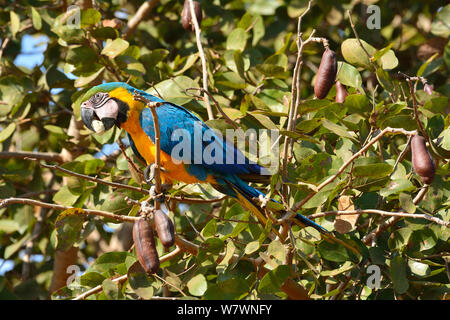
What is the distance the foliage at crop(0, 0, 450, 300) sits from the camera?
2.39m

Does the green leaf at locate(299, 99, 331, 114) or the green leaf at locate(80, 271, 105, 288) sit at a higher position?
the green leaf at locate(299, 99, 331, 114)

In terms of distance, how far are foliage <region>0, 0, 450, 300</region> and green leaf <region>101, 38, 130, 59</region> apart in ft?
0.03

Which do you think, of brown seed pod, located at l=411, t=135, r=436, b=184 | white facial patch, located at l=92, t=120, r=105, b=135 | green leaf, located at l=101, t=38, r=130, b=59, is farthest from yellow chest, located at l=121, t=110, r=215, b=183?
brown seed pod, located at l=411, t=135, r=436, b=184

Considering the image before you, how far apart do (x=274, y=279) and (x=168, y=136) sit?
0.98m

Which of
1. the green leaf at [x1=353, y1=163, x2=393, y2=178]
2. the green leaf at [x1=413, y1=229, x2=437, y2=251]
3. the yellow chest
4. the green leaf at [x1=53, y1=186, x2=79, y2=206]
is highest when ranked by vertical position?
the green leaf at [x1=353, y1=163, x2=393, y2=178]

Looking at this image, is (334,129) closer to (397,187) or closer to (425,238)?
(397,187)

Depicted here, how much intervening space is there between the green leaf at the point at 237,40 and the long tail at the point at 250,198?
0.95 metres

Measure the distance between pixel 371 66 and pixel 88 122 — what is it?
4.43 ft

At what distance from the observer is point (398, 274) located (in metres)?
2.33

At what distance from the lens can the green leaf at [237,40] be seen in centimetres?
334

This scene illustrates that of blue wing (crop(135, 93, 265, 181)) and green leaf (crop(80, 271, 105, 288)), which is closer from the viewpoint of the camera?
green leaf (crop(80, 271, 105, 288))

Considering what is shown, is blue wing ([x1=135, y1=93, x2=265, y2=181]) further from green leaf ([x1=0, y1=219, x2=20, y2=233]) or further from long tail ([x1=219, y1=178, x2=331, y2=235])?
green leaf ([x1=0, y1=219, x2=20, y2=233])

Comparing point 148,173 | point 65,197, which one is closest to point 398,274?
point 148,173

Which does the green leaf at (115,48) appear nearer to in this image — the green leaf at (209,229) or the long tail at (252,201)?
the long tail at (252,201)
